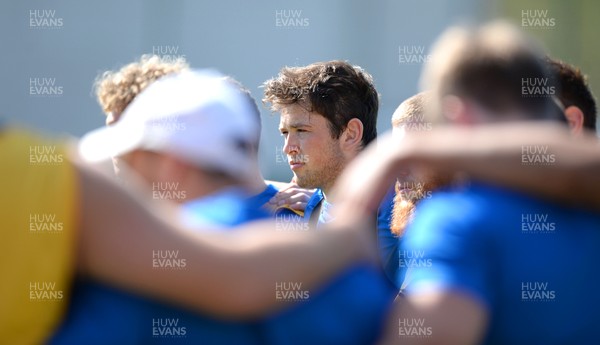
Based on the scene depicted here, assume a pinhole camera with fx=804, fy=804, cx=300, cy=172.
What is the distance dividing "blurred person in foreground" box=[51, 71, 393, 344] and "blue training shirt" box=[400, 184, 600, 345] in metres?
0.17

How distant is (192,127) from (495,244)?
2.16 ft

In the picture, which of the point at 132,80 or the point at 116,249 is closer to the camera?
the point at 116,249

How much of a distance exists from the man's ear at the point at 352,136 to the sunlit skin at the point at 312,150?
33 mm

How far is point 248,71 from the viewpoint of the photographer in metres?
9.27

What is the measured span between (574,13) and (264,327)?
9084 mm

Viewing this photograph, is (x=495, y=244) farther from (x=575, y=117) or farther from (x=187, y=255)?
(x=575, y=117)

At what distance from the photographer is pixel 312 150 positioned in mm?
4391

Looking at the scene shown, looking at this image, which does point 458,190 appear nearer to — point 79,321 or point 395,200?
point 79,321

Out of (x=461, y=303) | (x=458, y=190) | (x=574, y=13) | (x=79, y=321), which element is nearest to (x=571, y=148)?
(x=458, y=190)

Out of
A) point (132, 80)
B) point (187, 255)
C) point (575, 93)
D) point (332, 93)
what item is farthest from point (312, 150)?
point (187, 255)

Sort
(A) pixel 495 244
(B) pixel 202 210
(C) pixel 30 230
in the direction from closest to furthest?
1. (C) pixel 30 230
2. (A) pixel 495 244
3. (B) pixel 202 210

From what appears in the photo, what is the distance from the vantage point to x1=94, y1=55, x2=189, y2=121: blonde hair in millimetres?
3328

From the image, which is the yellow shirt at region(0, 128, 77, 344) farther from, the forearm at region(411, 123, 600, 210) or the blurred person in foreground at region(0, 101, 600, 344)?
the forearm at region(411, 123, 600, 210)

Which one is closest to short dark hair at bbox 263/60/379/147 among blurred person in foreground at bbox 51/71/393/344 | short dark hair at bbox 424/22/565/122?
blurred person in foreground at bbox 51/71/393/344
